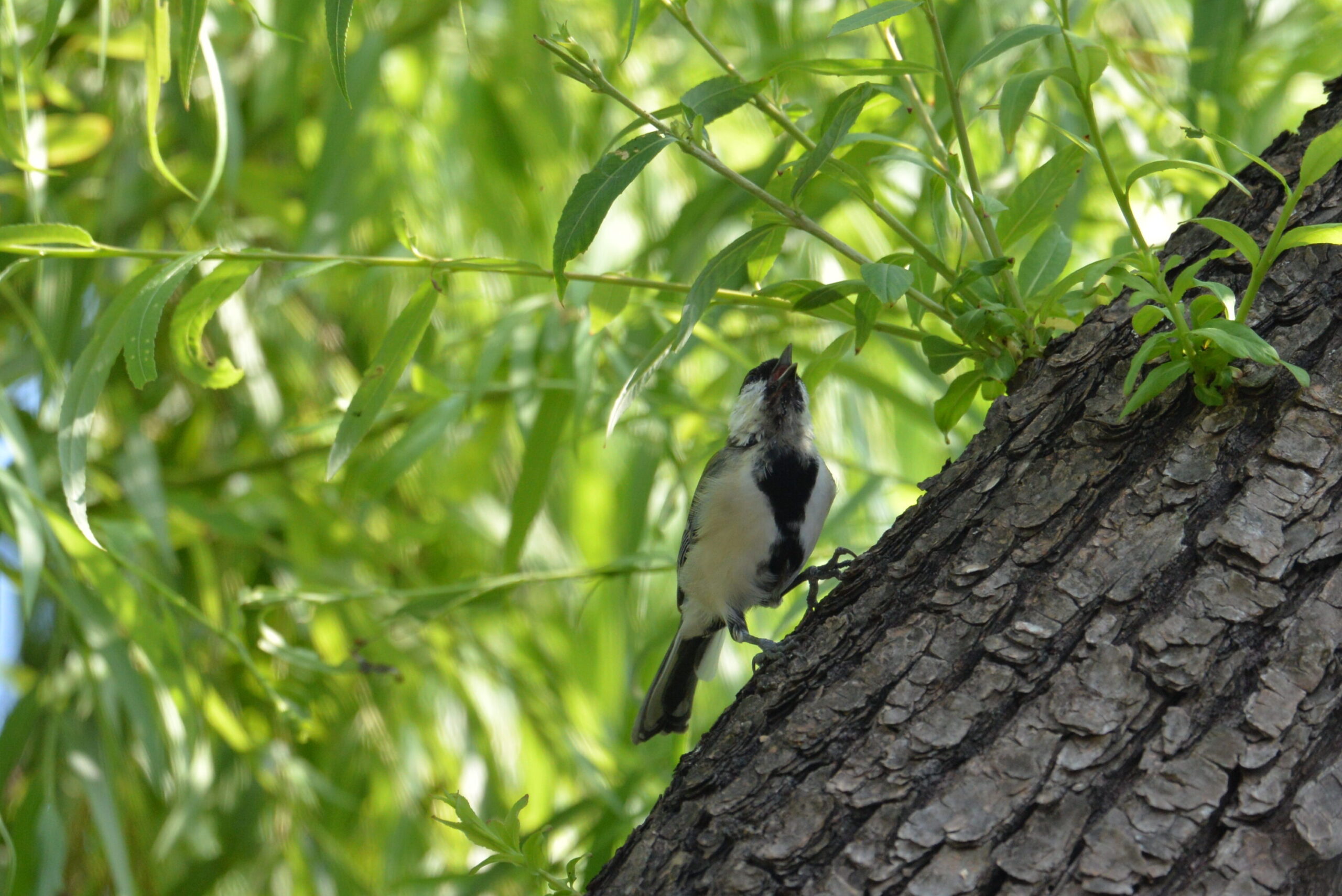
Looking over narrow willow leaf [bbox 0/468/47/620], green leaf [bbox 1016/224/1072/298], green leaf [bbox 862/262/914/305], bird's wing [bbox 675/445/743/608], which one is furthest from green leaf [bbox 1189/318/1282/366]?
narrow willow leaf [bbox 0/468/47/620]

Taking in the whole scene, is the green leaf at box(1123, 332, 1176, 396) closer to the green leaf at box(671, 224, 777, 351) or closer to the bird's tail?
the green leaf at box(671, 224, 777, 351)

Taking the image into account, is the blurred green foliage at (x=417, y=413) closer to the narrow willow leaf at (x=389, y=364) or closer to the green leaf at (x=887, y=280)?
the narrow willow leaf at (x=389, y=364)

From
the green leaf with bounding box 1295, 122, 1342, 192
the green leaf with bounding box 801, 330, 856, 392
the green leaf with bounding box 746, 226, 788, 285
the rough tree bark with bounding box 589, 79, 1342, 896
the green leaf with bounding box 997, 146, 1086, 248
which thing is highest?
the green leaf with bounding box 997, 146, 1086, 248

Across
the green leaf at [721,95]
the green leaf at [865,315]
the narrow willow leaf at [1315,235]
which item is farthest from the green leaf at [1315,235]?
the green leaf at [721,95]

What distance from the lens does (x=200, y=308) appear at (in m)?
1.75

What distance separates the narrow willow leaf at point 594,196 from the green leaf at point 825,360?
448 mm

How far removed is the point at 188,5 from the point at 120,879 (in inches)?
78.6

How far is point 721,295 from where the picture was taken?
1.69 m

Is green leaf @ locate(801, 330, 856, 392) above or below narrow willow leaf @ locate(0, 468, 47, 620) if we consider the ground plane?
above

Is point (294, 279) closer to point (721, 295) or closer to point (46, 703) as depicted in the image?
point (721, 295)

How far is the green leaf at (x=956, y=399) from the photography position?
1704 millimetres

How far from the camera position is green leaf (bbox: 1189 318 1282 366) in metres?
1.22

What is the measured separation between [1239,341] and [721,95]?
765 mm

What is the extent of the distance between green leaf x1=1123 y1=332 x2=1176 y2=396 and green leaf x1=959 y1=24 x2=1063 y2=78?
46cm
